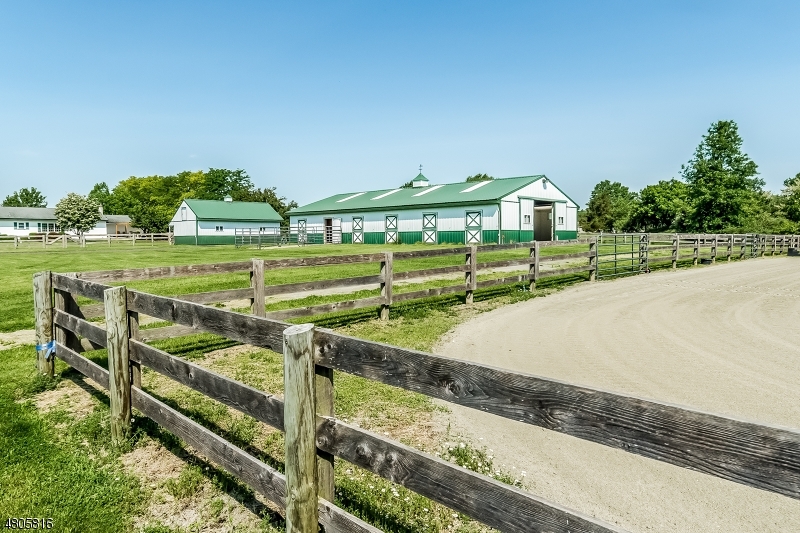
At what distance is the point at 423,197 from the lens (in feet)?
134

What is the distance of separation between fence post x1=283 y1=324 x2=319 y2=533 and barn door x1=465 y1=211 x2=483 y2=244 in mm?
33466

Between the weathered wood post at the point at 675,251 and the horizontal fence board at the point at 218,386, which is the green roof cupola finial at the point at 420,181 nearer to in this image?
the weathered wood post at the point at 675,251

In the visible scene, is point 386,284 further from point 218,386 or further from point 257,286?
point 218,386

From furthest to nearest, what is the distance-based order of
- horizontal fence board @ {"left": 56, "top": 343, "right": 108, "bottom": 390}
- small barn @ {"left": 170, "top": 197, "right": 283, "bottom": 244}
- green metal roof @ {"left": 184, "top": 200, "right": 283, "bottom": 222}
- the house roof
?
the house roof, green metal roof @ {"left": 184, "top": 200, "right": 283, "bottom": 222}, small barn @ {"left": 170, "top": 197, "right": 283, "bottom": 244}, horizontal fence board @ {"left": 56, "top": 343, "right": 108, "bottom": 390}

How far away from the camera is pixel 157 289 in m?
11.9

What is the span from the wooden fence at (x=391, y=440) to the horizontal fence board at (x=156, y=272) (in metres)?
2.65

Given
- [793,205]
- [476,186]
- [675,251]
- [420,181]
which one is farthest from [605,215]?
[675,251]

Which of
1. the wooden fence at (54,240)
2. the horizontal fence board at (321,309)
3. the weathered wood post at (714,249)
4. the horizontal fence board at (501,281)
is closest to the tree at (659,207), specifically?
the weathered wood post at (714,249)

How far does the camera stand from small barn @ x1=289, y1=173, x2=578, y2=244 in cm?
3541

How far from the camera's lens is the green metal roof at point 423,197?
1430 inches

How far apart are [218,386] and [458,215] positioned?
3432cm

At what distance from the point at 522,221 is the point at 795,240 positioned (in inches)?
639

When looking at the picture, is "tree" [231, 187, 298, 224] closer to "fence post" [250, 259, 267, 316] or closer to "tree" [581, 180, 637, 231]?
"tree" [581, 180, 637, 231]

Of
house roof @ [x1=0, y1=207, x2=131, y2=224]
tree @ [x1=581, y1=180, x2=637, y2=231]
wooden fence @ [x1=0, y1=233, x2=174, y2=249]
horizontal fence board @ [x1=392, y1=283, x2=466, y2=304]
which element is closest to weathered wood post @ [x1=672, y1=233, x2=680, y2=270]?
horizontal fence board @ [x1=392, y1=283, x2=466, y2=304]
